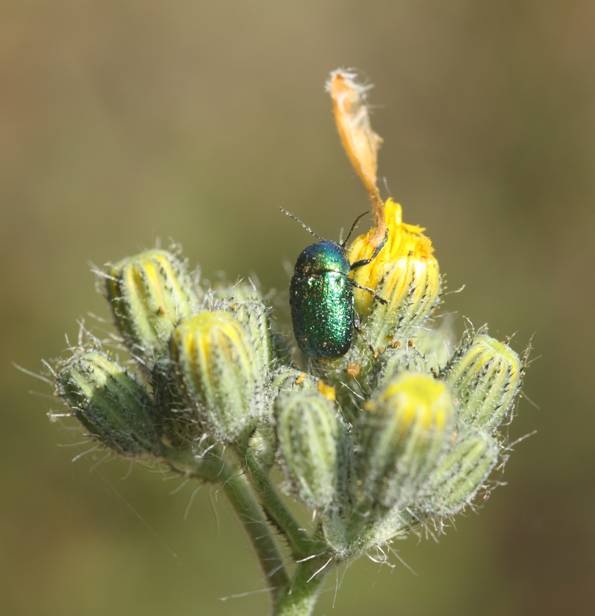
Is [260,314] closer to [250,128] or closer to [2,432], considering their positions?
[2,432]

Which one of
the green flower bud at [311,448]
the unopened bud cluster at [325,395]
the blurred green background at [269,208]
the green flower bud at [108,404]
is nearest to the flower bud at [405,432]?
the unopened bud cluster at [325,395]

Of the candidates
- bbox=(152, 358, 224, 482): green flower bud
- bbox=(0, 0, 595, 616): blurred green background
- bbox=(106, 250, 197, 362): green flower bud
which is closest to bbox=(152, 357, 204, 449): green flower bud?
bbox=(152, 358, 224, 482): green flower bud

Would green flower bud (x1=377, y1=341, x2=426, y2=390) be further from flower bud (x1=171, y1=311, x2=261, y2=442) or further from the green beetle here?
flower bud (x1=171, y1=311, x2=261, y2=442)

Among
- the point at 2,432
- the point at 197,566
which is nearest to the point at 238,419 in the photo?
the point at 197,566

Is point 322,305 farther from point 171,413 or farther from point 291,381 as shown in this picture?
point 171,413

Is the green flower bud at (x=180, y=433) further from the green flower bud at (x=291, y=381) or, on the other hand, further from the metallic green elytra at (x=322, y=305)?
the metallic green elytra at (x=322, y=305)
